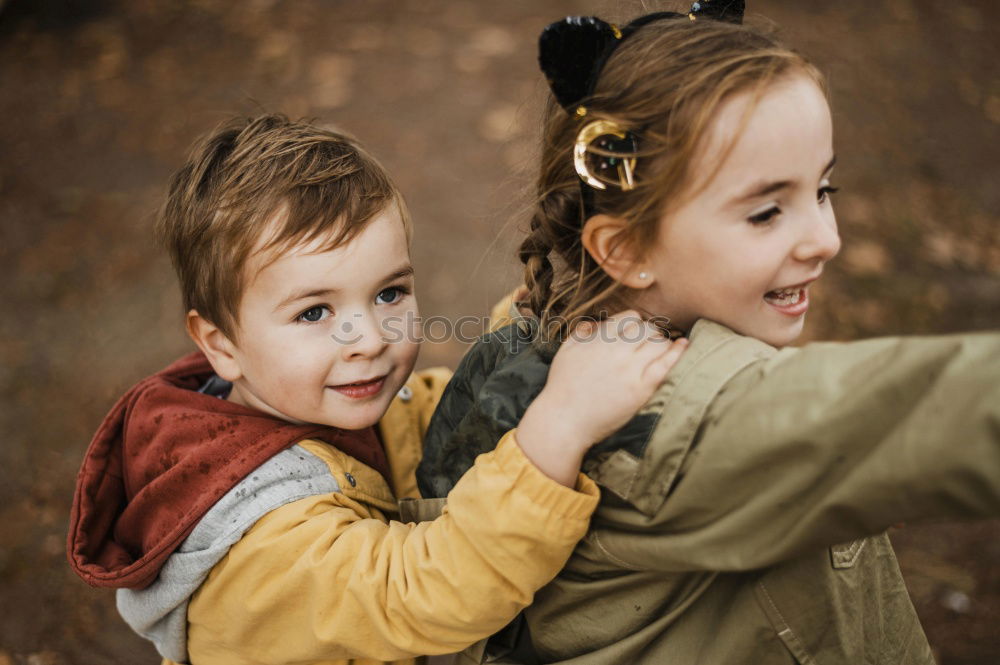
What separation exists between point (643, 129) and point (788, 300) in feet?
1.47

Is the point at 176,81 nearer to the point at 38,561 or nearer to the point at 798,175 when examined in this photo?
the point at 38,561

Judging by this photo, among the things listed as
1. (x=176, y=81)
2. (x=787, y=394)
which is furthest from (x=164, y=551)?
(x=176, y=81)

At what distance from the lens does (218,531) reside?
1698 millimetres

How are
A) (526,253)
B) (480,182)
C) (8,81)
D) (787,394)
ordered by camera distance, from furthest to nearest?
(8,81) < (480,182) < (526,253) < (787,394)

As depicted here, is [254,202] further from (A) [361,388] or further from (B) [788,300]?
(B) [788,300]

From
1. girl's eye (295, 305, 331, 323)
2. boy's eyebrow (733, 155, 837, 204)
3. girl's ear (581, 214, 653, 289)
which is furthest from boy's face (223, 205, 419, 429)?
boy's eyebrow (733, 155, 837, 204)

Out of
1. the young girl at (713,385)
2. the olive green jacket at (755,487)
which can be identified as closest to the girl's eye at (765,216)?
the young girl at (713,385)

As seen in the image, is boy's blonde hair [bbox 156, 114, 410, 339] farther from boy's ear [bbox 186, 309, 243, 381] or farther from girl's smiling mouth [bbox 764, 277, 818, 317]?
girl's smiling mouth [bbox 764, 277, 818, 317]

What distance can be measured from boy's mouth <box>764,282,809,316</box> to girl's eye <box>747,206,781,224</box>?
151 mm

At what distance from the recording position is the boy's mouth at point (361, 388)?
192 cm

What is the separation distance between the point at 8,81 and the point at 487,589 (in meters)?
6.43

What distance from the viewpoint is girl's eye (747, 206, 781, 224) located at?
60.7 inches

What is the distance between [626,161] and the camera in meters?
1.58

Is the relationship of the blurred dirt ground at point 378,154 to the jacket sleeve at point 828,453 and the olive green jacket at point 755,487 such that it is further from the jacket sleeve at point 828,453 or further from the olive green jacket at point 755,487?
the jacket sleeve at point 828,453
